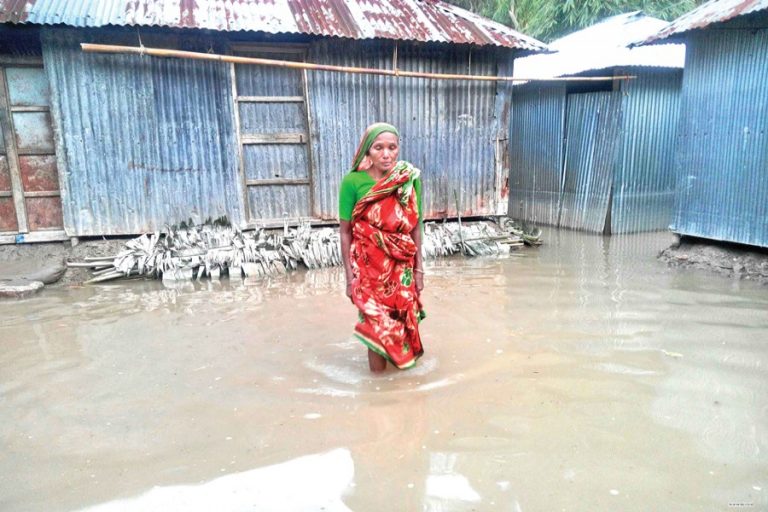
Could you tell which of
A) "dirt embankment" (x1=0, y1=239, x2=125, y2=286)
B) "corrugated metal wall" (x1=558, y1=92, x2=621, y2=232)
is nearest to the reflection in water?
"dirt embankment" (x1=0, y1=239, x2=125, y2=286)

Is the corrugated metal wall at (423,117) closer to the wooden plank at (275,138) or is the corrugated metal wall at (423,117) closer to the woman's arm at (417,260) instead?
the wooden plank at (275,138)

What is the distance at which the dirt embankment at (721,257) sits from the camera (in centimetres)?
609

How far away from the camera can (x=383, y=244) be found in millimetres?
3289

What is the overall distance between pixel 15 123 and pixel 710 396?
7.78 metres

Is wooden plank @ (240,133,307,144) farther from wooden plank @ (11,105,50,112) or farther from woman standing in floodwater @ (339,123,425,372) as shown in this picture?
woman standing in floodwater @ (339,123,425,372)

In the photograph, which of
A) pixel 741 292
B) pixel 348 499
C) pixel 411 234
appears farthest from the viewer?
pixel 741 292

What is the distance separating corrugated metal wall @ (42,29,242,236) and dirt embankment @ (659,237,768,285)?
6050 mm

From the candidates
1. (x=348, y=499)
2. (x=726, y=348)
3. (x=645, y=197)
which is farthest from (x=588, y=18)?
(x=348, y=499)

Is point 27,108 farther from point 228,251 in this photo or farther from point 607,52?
point 607,52

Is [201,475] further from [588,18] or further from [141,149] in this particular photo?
[588,18]

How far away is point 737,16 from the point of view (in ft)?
18.5

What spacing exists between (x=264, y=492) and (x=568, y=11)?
65.3ft

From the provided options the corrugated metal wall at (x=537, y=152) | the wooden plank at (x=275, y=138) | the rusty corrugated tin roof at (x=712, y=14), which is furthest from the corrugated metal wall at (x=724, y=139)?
the wooden plank at (x=275, y=138)

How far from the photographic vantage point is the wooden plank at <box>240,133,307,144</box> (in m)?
7.13
